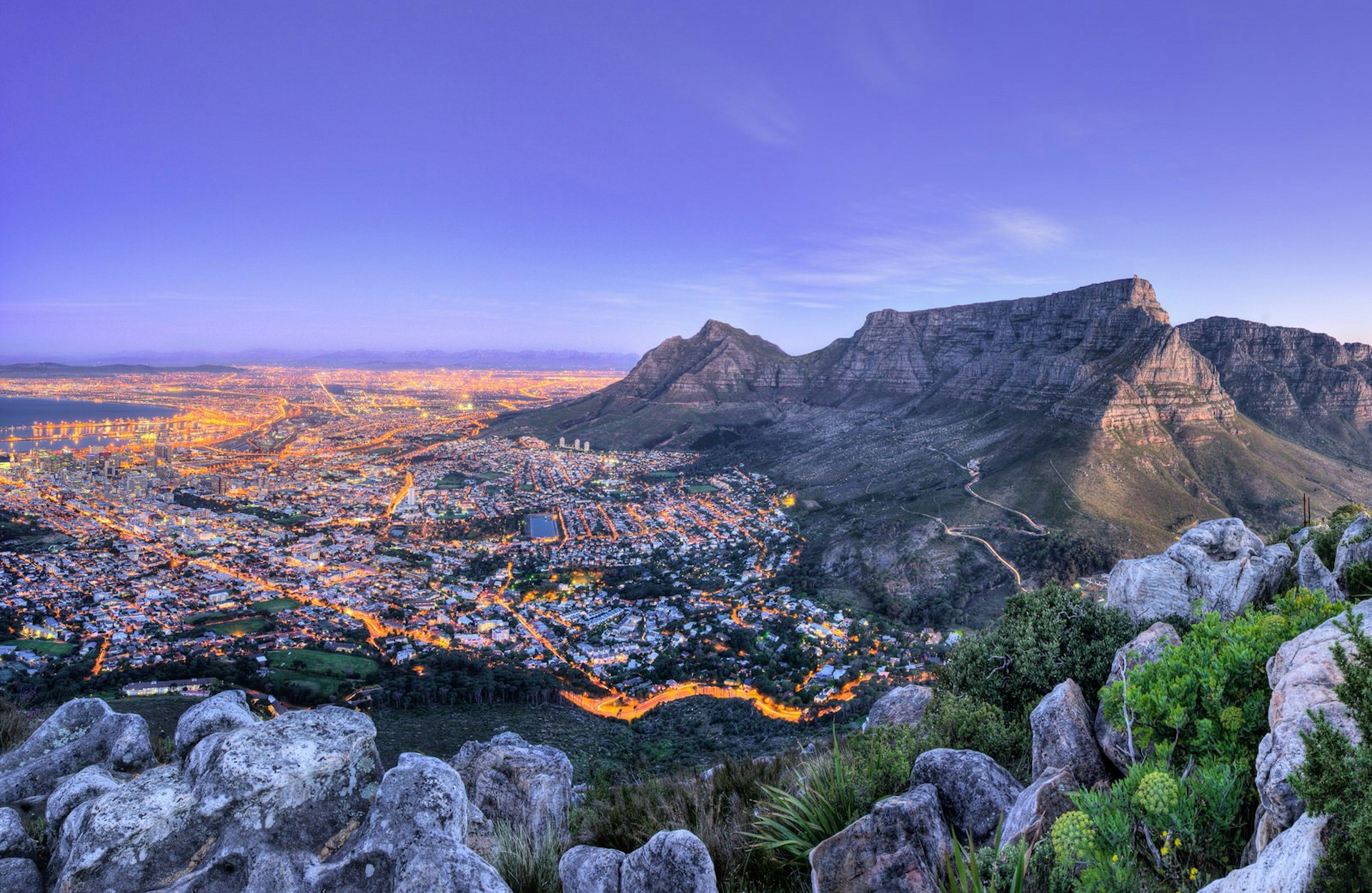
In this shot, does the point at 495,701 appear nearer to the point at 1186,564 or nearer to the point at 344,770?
the point at 344,770

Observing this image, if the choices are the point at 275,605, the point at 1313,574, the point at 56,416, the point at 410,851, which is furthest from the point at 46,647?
the point at 56,416

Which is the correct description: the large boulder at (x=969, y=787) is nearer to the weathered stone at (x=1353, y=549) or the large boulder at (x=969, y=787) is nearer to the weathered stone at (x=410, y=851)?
the weathered stone at (x=410, y=851)

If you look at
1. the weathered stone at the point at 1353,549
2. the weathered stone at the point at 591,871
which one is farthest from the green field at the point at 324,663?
the weathered stone at the point at 1353,549

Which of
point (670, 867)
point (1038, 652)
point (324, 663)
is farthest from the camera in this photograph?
point (324, 663)

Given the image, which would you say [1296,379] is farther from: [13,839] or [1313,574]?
[13,839]

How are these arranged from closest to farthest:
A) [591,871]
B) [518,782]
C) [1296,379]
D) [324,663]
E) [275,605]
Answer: [591,871]
[518,782]
[324,663]
[275,605]
[1296,379]

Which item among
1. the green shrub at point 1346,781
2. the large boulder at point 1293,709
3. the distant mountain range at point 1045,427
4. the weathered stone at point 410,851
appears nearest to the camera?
the green shrub at point 1346,781
